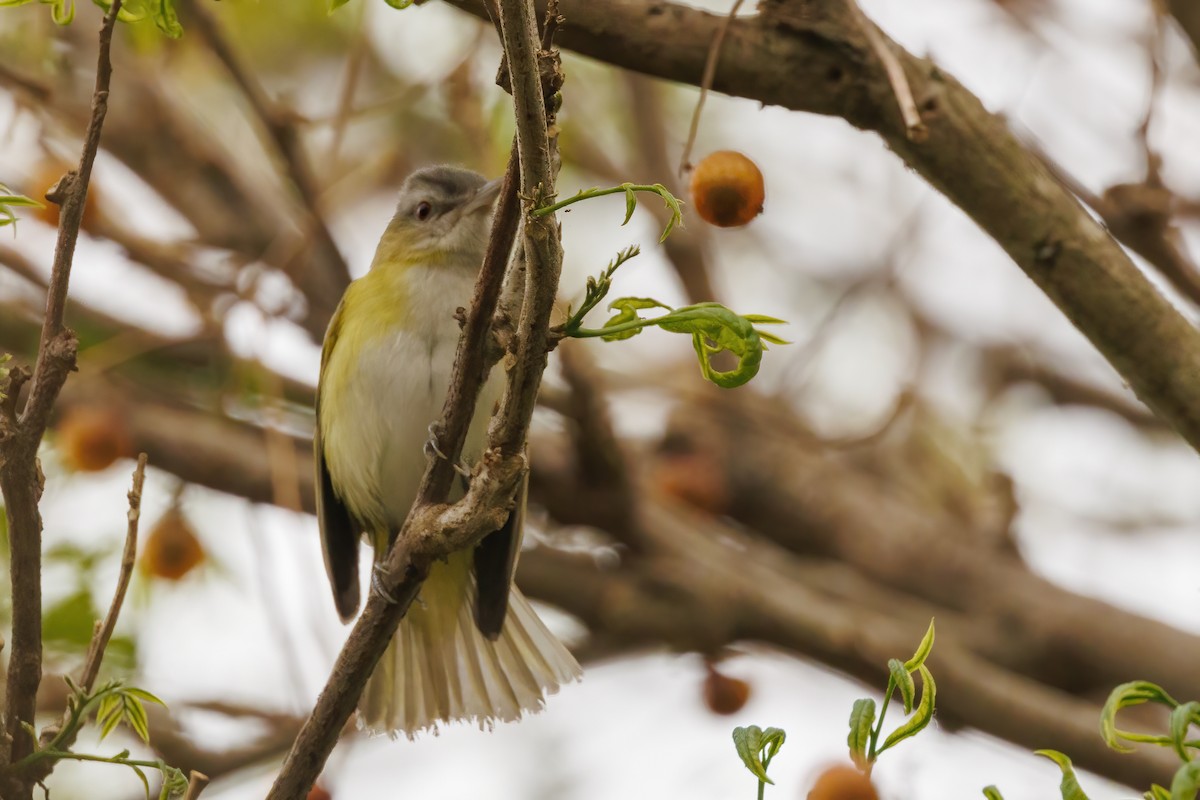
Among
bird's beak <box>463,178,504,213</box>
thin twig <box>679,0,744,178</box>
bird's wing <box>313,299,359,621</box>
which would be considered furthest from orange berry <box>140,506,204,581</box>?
thin twig <box>679,0,744,178</box>

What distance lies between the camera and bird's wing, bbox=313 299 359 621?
13.1 ft

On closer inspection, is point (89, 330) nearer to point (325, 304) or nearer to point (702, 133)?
point (325, 304)

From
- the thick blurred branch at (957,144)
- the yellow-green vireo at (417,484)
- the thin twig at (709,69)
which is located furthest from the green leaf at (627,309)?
the yellow-green vireo at (417,484)

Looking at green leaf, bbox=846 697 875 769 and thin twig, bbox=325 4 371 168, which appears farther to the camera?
thin twig, bbox=325 4 371 168

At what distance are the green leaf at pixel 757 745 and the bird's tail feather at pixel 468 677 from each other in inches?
77.3

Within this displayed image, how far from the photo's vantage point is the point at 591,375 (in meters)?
4.65

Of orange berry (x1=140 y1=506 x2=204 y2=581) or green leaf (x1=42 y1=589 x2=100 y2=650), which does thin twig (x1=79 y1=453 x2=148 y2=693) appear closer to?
orange berry (x1=140 y1=506 x2=204 y2=581)

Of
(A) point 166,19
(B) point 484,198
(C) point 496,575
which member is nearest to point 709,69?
(A) point 166,19

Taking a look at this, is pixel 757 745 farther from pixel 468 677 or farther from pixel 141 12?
pixel 468 677

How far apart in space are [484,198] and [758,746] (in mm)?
2805

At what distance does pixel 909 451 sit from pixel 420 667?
3636 millimetres

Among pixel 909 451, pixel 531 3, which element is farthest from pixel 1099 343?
pixel 909 451

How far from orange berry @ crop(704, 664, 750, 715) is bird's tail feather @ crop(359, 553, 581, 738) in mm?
764

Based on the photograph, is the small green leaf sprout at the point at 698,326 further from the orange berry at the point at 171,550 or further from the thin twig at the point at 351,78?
the thin twig at the point at 351,78
